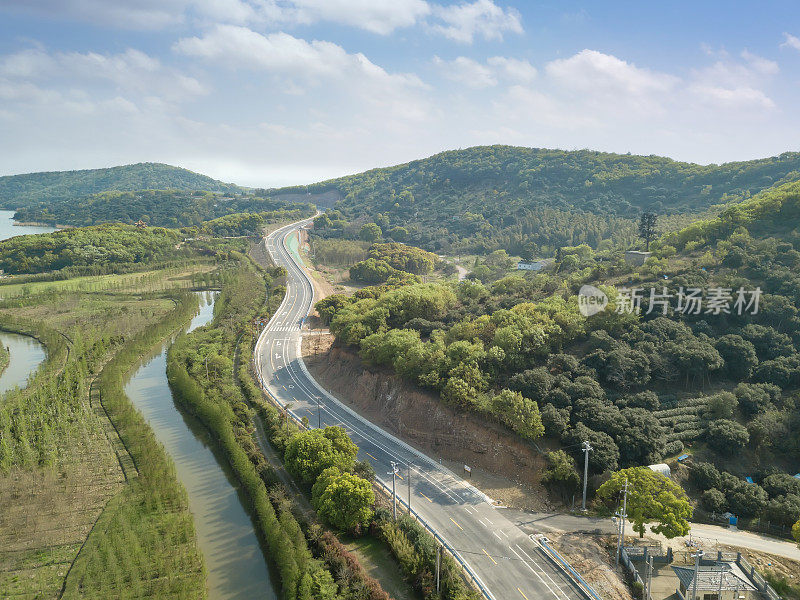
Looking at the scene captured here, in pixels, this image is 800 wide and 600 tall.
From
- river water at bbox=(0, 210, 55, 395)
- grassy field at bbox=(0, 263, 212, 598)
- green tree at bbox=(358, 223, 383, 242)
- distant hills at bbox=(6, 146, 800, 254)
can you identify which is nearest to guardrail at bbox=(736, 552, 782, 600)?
grassy field at bbox=(0, 263, 212, 598)

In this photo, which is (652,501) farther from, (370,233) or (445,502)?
(370,233)

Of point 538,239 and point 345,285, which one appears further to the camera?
point 538,239

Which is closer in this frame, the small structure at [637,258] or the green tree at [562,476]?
the green tree at [562,476]

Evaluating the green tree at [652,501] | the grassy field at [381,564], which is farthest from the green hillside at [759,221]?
the grassy field at [381,564]

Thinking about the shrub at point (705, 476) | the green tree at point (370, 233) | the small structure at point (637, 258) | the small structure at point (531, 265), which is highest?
the green tree at point (370, 233)

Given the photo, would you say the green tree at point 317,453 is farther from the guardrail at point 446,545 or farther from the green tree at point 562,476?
the green tree at point 562,476

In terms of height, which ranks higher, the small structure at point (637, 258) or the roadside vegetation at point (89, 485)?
the small structure at point (637, 258)

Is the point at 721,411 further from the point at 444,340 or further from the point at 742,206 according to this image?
the point at 742,206

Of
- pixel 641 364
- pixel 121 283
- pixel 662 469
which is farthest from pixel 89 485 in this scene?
pixel 121 283

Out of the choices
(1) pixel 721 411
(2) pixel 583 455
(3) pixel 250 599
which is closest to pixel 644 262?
(1) pixel 721 411
